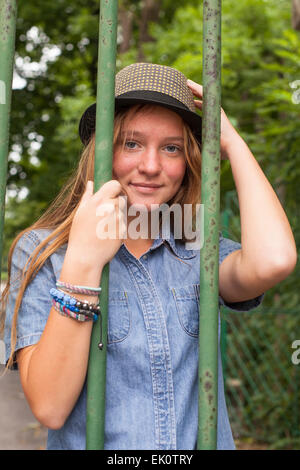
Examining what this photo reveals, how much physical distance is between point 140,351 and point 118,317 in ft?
0.32

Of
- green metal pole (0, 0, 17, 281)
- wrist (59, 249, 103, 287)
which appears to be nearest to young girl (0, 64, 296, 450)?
wrist (59, 249, 103, 287)

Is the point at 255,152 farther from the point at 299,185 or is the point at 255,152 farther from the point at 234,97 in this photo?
the point at 234,97

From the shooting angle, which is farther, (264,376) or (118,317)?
(264,376)

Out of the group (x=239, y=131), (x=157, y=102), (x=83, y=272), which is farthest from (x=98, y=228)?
(x=239, y=131)

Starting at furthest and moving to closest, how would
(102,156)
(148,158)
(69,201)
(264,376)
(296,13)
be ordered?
1. (264,376)
2. (296,13)
3. (69,201)
4. (148,158)
5. (102,156)

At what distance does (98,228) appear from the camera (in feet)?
3.57

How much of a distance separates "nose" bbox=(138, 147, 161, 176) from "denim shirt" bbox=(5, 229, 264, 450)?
0.76 feet

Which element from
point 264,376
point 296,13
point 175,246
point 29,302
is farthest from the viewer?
point 264,376

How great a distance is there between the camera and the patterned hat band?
1.41 meters

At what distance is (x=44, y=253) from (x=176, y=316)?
38 centimetres

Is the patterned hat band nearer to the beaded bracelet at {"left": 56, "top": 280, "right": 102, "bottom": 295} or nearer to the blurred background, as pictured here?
the blurred background

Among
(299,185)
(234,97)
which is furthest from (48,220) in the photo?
(234,97)

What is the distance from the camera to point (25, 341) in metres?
1.22

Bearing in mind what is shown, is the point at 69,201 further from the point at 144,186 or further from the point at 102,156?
the point at 102,156
